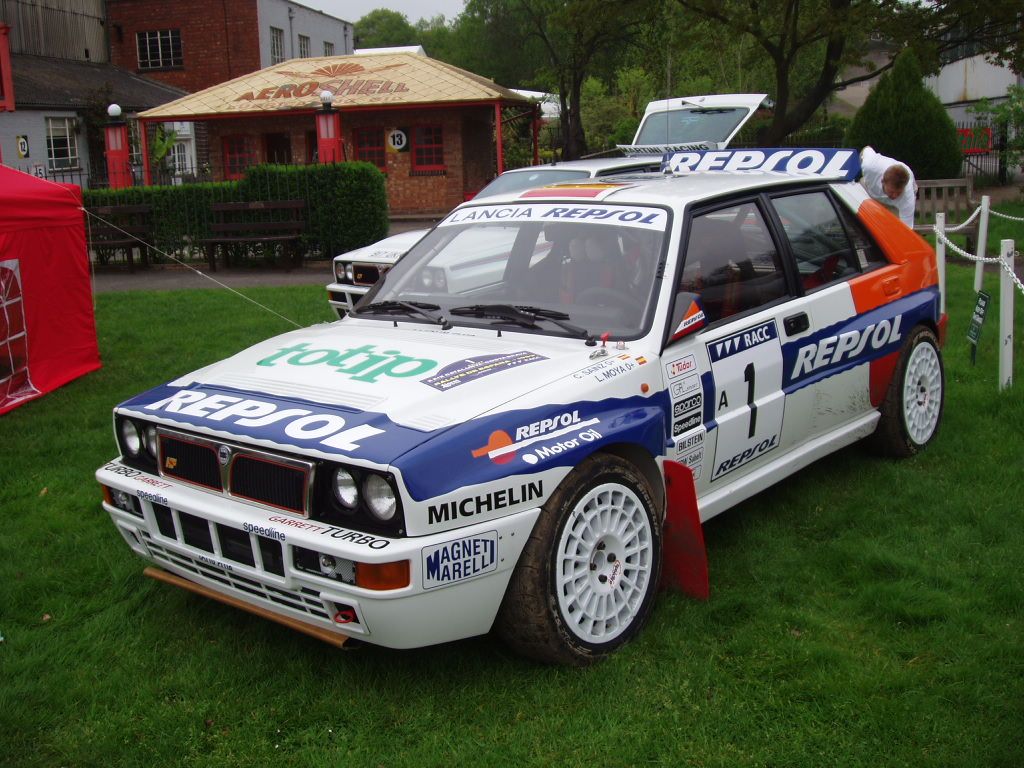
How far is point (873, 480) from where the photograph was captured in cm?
542

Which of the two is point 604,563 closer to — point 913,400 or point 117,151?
point 913,400

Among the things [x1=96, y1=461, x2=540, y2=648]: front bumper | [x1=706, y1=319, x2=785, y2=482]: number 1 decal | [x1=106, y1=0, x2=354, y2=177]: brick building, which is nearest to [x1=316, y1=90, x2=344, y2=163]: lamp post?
[x1=706, y1=319, x2=785, y2=482]: number 1 decal

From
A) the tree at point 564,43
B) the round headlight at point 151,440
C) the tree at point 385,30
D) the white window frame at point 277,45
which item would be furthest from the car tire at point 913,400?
the tree at point 385,30

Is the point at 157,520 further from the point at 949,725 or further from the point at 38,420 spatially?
the point at 38,420

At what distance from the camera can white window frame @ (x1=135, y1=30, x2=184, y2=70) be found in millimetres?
37600

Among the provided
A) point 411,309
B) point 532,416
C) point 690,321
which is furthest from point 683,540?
point 411,309

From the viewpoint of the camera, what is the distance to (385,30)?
351ft

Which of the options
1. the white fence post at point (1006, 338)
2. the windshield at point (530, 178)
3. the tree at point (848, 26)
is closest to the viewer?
the white fence post at point (1006, 338)

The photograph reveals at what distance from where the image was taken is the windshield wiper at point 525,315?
4.11 m

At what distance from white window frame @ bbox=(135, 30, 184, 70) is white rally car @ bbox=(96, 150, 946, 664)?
120 ft

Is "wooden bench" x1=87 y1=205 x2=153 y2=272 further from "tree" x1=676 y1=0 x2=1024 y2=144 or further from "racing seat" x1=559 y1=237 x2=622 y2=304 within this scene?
"racing seat" x1=559 y1=237 x2=622 y2=304

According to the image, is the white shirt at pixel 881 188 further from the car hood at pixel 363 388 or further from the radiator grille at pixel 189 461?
the radiator grille at pixel 189 461

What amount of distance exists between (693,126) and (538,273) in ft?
40.5

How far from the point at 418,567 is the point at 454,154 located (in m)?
26.3
